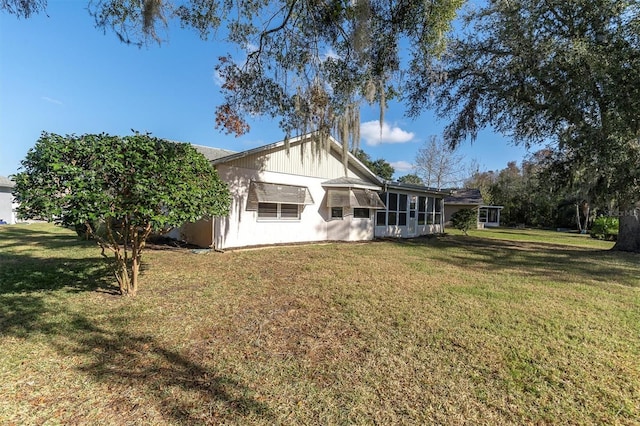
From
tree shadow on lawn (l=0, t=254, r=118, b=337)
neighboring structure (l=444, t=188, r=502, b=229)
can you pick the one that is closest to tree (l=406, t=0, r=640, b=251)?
tree shadow on lawn (l=0, t=254, r=118, b=337)

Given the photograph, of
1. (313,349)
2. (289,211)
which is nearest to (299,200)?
(289,211)

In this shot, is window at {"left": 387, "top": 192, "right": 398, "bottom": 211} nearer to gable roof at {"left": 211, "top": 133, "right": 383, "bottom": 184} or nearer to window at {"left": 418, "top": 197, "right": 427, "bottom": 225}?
gable roof at {"left": 211, "top": 133, "right": 383, "bottom": 184}

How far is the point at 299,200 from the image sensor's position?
469 inches

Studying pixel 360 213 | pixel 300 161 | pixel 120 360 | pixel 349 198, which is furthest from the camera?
pixel 360 213

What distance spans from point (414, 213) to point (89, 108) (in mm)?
14773

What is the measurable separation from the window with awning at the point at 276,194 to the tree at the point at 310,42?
8.11 ft

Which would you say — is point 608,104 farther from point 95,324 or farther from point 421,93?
point 95,324

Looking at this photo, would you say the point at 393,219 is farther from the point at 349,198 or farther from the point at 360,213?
the point at 349,198

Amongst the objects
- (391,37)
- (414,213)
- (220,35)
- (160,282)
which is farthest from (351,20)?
(414,213)

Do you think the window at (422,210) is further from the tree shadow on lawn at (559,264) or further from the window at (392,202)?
the tree shadow on lawn at (559,264)

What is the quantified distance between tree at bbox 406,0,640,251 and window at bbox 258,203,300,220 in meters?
6.54

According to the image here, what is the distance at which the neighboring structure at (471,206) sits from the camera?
2831 centimetres

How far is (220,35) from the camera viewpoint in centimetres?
768

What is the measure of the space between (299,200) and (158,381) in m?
9.32
